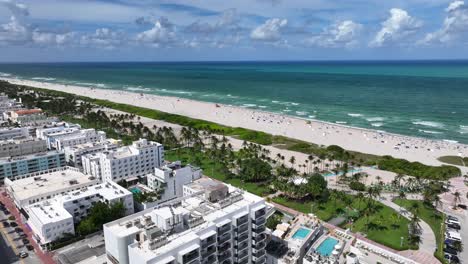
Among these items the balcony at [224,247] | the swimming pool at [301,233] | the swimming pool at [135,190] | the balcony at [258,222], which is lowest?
the swimming pool at [135,190]

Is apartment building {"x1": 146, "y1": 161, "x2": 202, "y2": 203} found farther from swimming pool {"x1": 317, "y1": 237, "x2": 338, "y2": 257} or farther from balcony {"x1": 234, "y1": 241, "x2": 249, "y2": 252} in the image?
swimming pool {"x1": 317, "y1": 237, "x2": 338, "y2": 257}

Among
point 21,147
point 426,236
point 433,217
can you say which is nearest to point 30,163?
point 21,147

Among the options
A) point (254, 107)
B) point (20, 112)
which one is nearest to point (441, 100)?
point (254, 107)

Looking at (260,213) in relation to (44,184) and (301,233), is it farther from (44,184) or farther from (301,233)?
(44,184)

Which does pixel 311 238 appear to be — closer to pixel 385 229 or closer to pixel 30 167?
pixel 385 229

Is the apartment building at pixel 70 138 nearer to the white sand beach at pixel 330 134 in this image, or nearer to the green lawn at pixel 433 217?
the white sand beach at pixel 330 134

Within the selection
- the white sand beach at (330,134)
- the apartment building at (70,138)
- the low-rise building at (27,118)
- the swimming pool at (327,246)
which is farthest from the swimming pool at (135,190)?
the white sand beach at (330,134)

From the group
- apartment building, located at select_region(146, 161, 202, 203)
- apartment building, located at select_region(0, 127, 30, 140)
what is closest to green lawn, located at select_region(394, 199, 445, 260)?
apartment building, located at select_region(146, 161, 202, 203)
